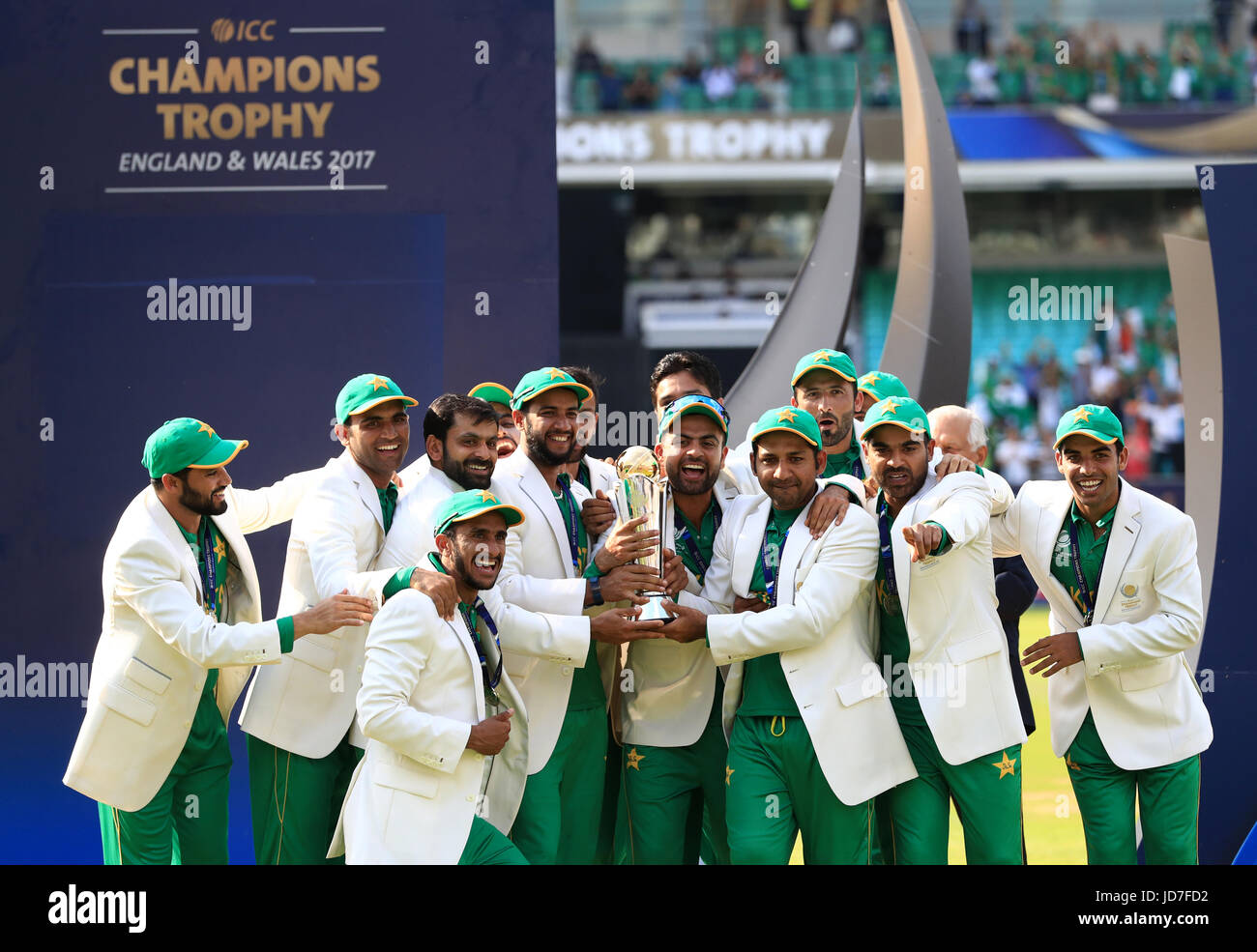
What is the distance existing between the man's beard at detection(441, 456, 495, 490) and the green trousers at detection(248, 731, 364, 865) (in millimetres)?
995

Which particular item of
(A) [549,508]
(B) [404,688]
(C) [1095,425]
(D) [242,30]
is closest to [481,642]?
(B) [404,688]

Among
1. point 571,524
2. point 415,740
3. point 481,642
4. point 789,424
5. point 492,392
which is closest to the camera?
point 415,740

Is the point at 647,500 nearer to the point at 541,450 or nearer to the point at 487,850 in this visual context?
the point at 541,450

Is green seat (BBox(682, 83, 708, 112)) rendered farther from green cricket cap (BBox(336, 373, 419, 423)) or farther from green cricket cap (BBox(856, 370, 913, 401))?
green cricket cap (BBox(336, 373, 419, 423))

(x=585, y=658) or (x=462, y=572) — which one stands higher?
(x=462, y=572)

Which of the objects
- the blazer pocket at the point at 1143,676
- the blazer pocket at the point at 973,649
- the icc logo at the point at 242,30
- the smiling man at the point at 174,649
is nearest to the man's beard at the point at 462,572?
the smiling man at the point at 174,649

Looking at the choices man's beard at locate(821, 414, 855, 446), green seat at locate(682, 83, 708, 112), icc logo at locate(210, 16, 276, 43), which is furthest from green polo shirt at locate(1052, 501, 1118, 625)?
green seat at locate(682, 83, 708, 112)

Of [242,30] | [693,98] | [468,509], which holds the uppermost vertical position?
[693,98]

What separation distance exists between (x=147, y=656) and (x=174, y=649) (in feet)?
0.31

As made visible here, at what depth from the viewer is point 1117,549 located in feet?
16.9

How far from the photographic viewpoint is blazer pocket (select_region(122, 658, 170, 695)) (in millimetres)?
5027

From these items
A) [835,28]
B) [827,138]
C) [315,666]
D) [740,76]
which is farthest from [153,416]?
[835,28]

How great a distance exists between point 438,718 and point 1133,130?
1927cm

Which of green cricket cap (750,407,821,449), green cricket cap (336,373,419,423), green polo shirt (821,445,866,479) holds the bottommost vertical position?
green polo shirt (821,445,866,479)
